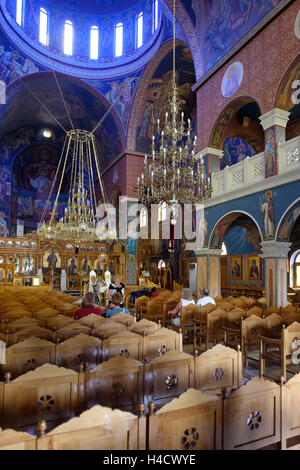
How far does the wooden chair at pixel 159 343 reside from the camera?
3992 millimetres

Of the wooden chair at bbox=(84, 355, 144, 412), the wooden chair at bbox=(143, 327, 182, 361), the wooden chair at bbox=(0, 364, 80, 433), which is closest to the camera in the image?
the wooden chair at bbox=(0, 364, 80, 433)

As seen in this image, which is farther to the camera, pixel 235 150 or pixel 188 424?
pixel 235 150

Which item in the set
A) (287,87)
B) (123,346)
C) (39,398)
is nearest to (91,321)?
(123,346)

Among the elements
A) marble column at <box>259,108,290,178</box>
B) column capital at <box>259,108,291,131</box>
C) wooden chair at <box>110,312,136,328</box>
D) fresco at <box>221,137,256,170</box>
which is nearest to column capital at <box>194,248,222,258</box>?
marble column at <box>259,108,290,178</box>

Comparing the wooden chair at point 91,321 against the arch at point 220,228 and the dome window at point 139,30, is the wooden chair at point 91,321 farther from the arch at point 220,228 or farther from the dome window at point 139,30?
the dome window at point 139,30

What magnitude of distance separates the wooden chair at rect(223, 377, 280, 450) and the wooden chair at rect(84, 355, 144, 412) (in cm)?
91

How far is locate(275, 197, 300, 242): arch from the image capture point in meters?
8.78

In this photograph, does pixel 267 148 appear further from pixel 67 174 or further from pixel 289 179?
pixel 67 174

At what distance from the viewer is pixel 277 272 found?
9328 mm

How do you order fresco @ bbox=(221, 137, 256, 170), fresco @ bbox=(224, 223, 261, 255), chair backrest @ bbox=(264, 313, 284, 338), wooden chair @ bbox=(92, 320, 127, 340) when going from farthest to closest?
fresco @ bbox=(221, 137, 256, 170), fresco @ bbox=(224, 223, 261, 255), chair backrest @ bbox=(264, 313, 284, 338), wooden chair @ bbox=(92, 320, 127, 340)

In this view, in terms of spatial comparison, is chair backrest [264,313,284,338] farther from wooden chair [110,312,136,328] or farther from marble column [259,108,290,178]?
marble column [259,108,290,178]

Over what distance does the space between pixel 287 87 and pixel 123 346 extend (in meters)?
9.14

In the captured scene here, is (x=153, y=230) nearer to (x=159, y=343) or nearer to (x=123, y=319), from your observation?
(x=123, y=319)
